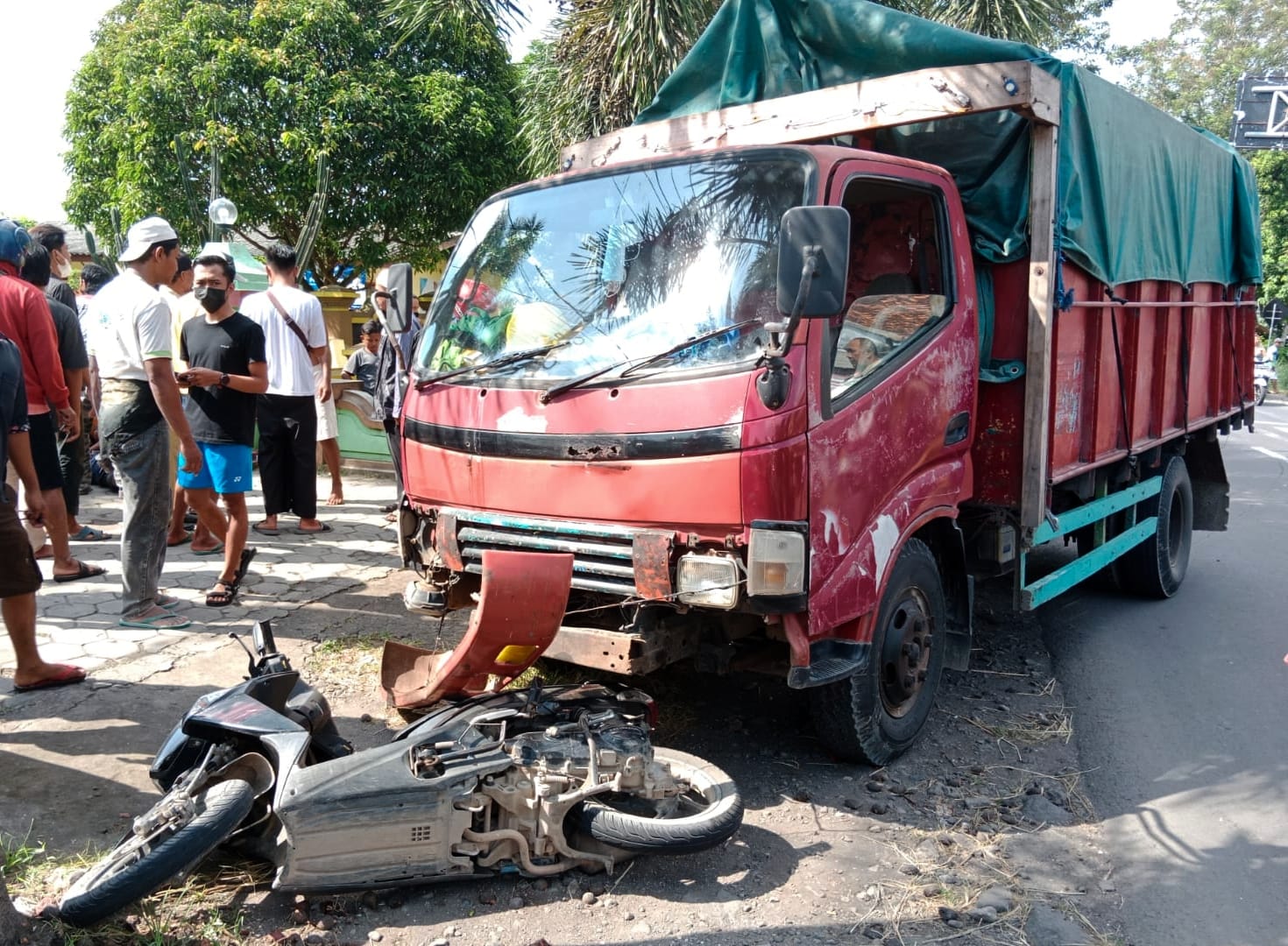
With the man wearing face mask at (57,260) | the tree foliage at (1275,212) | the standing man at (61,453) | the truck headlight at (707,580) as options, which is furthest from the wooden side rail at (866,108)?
the tree foliage at (1275,212)

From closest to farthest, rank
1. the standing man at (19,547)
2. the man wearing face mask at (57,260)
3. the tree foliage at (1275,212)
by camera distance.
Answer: the standing man at (19,547) < the man wearing face mask at (57,260) < the tree foliage at (1275,212)

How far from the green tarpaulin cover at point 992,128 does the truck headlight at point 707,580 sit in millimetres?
2232

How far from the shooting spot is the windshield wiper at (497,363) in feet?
12.3

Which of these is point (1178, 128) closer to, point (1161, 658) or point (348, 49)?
point (1161, 658)

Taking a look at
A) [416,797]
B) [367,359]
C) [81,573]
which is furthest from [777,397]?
[367,359]

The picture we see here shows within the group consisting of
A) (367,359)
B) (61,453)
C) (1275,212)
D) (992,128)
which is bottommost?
(61,453)

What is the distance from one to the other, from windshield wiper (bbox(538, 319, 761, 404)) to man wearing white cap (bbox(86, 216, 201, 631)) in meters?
2.33

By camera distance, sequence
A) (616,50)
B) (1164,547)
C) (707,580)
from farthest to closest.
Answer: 1. (616,50)
2. (1164,547)
3. (707,580)

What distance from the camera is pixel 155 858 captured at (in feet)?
8.55

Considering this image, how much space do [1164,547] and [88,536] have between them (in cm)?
757

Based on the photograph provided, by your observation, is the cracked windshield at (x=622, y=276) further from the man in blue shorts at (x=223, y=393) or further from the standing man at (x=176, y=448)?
the standing man at (x=176, y=448)

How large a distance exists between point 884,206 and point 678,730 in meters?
2.43

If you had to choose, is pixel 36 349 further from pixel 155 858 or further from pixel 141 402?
pixel 155 858

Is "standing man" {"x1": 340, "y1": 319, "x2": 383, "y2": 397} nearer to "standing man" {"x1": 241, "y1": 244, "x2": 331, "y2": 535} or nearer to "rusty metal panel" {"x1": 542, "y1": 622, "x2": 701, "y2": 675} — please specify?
"standing man" {"x1": 241, "y1": 244, "x2": 331, "y2": 535}
